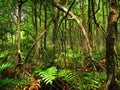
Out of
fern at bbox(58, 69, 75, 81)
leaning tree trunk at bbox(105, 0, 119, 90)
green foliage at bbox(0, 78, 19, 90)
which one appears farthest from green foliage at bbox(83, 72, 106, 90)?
green foliage at bbox(0, 78, 19, 90)

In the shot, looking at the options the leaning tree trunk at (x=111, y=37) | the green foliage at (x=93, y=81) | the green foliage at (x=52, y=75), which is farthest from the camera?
the green foliage at (x=93, y=81)

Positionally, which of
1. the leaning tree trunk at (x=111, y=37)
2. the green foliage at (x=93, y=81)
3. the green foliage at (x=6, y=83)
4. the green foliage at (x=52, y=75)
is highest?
the leaning tree trunk at (x=111, y=37)

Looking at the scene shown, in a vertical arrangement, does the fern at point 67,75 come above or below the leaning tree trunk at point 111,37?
below

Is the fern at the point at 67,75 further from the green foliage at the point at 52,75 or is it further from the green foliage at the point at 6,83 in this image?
the green foliage at the point at 6,83

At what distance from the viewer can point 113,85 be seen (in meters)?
4.23

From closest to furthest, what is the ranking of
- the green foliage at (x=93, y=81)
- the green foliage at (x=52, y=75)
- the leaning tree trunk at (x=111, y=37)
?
the leaning tree trunk at (x=111, y=37) < the green foliage at (x=52, y=75) < the green foliage at (x=93, y=81)

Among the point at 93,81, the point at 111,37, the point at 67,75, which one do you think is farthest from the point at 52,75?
the point at 111,37

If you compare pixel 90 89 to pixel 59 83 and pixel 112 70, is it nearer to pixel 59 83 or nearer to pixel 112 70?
pixel 59 83

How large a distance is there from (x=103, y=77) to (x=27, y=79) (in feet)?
5.47

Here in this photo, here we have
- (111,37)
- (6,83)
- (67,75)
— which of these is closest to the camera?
(111,37)

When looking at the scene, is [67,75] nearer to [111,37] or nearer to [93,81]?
[93,81]

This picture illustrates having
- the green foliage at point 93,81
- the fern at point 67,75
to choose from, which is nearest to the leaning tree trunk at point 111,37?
the green foliage at point 93,81

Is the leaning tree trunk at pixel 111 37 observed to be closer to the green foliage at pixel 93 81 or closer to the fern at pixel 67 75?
the green foliage at pixel 93 81

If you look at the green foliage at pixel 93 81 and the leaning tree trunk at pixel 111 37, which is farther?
the green foliage at pixel 93 81
